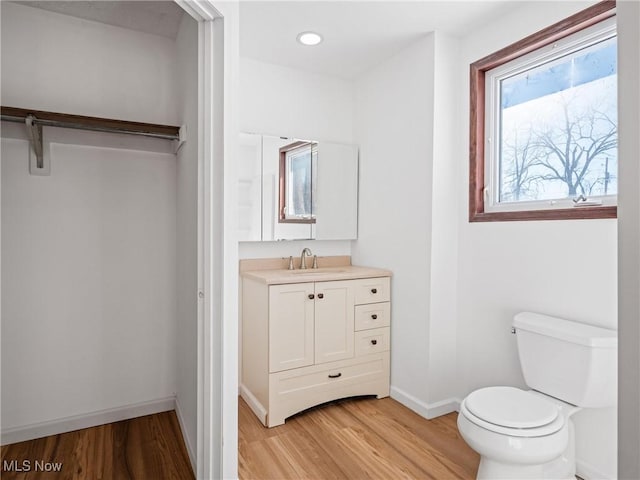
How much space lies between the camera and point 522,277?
2.12 m

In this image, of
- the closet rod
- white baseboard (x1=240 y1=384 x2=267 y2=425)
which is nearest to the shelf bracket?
the closet rod

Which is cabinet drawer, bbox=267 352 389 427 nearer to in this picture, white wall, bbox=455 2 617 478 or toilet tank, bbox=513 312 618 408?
white wall, bbox=455 2 617 478

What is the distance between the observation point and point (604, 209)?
1.75m

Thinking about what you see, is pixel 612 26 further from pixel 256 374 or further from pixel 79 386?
pixel 79 386

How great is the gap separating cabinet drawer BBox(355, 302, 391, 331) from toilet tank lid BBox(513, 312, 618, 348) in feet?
2.95

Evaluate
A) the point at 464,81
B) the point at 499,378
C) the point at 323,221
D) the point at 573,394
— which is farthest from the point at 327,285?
the point at 464,81

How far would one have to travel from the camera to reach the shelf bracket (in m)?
1.88

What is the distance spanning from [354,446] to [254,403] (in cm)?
71

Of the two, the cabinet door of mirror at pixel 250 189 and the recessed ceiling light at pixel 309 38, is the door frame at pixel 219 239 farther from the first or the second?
the cabinet door of mirror at pixel 250 189

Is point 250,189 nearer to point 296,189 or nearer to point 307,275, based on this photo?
point 296,189

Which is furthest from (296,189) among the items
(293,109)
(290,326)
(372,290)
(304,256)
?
(290,326)

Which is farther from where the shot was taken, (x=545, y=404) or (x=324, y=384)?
(x=324, y=384)

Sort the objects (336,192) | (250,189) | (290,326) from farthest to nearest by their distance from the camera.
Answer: (336,192)
(250,189)
(290,326)

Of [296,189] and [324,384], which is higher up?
[296,189]
